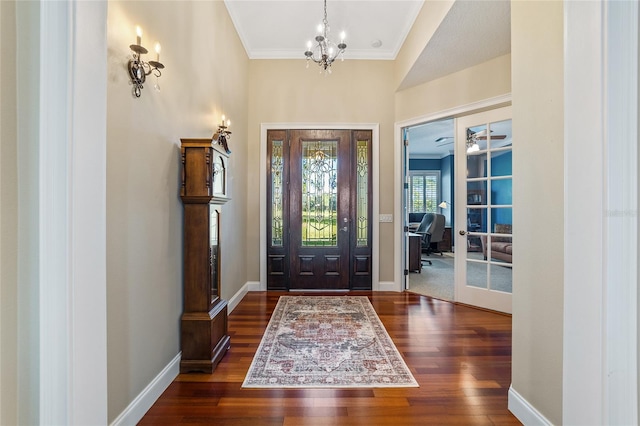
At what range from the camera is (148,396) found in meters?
1.70

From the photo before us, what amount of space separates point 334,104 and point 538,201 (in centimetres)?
334

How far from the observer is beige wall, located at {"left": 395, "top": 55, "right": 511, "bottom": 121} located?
3.24 m

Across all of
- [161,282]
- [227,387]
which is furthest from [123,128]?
[227,387]

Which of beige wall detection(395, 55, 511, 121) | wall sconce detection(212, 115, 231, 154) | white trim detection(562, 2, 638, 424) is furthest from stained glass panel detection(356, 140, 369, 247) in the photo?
white trim detection(562, 2, 638, 424)

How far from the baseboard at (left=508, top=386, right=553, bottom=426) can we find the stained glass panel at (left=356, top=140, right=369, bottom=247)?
2.72 m

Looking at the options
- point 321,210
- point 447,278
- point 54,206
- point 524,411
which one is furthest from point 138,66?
point 447,278

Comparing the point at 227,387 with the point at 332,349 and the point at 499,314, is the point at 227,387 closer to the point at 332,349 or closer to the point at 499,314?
the point at 332,349

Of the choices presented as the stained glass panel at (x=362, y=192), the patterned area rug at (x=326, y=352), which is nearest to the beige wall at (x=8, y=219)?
the patterned area rug at (x=326, y=352)

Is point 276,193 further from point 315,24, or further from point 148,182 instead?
point 148,182

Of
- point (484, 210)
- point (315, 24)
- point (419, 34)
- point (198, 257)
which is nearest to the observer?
point (198, 257)

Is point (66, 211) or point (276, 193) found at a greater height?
point (276, 193)

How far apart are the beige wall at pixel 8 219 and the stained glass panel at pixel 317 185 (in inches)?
137

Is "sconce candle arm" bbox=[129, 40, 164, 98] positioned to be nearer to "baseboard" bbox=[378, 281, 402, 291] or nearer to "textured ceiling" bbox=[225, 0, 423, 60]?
"textured ceiling" bbox=[225, 0, 423, 60]

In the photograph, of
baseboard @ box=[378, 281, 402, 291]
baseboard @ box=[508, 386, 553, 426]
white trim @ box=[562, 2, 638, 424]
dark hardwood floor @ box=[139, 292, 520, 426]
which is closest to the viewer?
white trim @ box=[562, 2, 638, 424]
